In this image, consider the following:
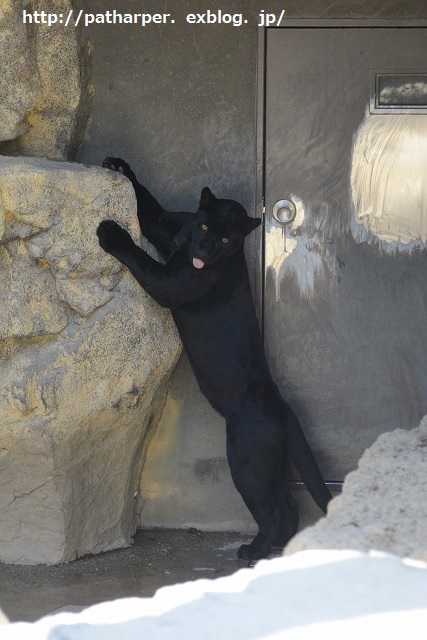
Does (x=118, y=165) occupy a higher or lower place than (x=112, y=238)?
higher

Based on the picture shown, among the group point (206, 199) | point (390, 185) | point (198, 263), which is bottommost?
point (198, 263)

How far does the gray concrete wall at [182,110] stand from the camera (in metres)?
4.39

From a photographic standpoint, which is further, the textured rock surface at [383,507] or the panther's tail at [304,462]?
the panther's tail at [304,462]

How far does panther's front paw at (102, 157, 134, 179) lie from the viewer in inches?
168

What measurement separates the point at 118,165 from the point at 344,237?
1.11 metres

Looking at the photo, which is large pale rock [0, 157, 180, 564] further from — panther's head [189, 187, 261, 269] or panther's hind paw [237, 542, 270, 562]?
panther's hind paw [237, 542, 270, 562]

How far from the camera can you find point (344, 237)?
14.6 ft

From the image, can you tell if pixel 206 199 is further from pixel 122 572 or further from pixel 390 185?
pixel 122 572

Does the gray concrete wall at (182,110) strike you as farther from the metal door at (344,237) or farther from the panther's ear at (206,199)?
the panther's ear at (206,199)

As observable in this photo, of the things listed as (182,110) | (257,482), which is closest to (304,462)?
(257,482)

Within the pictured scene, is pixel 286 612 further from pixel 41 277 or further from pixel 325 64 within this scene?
pixel 325 64

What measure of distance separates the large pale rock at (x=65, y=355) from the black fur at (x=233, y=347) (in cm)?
13

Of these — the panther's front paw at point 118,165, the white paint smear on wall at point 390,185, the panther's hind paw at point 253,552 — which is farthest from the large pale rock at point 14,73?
the panther's hind paw at point 253,552

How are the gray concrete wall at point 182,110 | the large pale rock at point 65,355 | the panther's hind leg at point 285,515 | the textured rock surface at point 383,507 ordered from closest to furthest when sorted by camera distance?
the textured rock surface at point 383,507
the large pale rock at point 65,355
the panther's hind leg at point 285,515
the gray concrete wall at point 182,110
